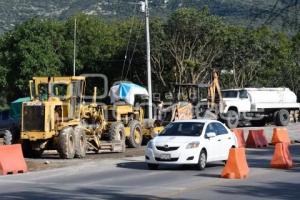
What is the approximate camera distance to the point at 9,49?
2344 inches

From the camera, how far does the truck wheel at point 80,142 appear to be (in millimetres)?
23312

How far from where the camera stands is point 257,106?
140ft

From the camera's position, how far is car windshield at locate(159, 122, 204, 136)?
756 inches

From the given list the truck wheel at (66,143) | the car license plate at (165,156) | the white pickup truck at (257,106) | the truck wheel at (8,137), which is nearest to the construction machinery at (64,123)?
the truck wheel at (66,143)

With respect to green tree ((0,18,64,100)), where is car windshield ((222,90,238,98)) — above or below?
below

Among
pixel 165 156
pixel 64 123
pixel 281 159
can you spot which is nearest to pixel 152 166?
pixel 165 156

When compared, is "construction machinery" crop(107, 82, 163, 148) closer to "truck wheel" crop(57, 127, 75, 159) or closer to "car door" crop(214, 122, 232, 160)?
"truck wheel" crop(57, 127, 75, 159)

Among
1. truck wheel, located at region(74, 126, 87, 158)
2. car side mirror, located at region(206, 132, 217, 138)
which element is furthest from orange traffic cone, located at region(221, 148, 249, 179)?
truck wheel, located at region(74, 126, 87, 158)

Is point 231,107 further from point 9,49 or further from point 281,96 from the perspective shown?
point 9,49

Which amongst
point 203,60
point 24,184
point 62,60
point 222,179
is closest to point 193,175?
point 222,179

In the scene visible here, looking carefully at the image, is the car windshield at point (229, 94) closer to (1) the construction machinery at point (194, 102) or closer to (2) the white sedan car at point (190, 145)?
(1) the construction machinery at point (194, 102)

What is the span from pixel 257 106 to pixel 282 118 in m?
2.32

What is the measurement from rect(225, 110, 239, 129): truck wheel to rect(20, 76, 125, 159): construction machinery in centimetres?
1411

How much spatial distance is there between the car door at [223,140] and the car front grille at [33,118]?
6664 millimetres
